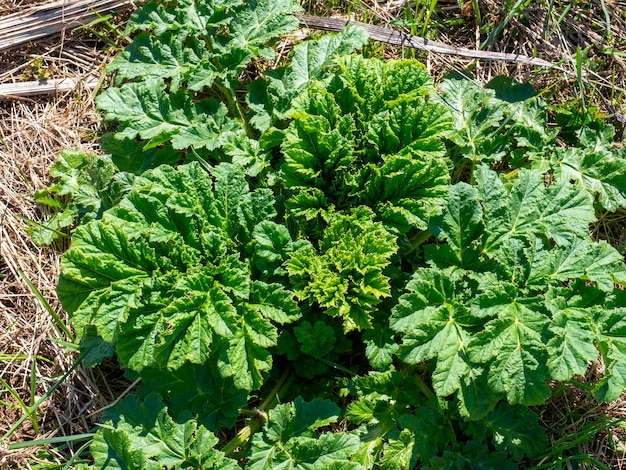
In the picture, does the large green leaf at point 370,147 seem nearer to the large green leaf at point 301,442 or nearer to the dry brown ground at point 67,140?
the large green leaf at point 301,442

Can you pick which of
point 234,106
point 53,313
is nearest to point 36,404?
point 53,313

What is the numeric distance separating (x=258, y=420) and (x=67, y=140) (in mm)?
2521

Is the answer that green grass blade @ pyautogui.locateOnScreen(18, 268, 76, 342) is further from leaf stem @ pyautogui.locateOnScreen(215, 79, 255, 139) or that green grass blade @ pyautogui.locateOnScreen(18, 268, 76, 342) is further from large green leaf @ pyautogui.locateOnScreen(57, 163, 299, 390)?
leaf stem @ pyautogui.locateOnScreen(215, 79, 255, 139)

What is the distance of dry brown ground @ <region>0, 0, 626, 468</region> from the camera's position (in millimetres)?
4340

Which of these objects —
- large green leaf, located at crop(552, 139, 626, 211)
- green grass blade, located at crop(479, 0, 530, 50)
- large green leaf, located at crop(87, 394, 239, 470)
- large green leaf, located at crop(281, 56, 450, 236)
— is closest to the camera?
large green leaf, located at crop(87, 394, 239, 470)

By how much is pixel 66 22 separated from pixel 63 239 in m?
1.76

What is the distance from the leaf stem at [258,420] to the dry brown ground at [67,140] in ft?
3.12

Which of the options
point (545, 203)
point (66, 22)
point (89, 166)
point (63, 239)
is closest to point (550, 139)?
point (545, 203)

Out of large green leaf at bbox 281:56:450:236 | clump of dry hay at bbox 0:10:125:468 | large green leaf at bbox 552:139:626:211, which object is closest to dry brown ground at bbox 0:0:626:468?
clump of dry hay at bbox 0:10:125:468

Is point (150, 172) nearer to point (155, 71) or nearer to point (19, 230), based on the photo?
point (155, 71)

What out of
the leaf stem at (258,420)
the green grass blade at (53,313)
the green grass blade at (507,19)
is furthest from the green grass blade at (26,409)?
the green grass blade at (507,19)

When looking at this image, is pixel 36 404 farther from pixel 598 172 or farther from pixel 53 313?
pixel 598 172

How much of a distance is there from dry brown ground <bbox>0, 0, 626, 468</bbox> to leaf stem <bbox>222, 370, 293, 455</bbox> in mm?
950

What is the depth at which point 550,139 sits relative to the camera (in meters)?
4.42
